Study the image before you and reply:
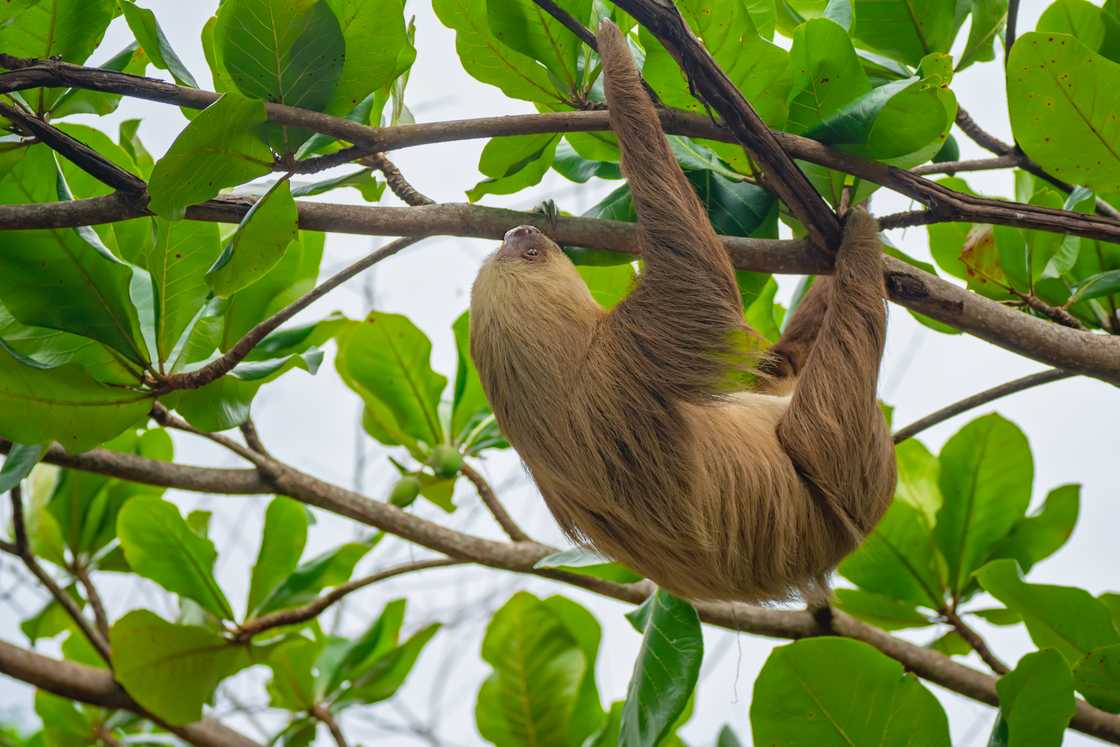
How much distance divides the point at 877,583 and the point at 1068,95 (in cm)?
152

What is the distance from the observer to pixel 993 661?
281 cm

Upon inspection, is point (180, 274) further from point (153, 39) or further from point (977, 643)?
point (977, 643)

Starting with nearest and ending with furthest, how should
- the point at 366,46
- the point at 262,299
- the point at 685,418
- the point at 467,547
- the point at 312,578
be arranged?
the point at 366,46
the point at 685,418
the point at 262,299
the point at 467,547
the point at 312,578

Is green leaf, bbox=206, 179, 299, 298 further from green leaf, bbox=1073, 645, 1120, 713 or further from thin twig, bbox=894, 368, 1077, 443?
green leaf, bbox=1073, 645, 1120, 713

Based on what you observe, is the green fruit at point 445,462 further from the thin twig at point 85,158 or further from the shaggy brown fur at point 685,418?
the thin twig at point 85,158

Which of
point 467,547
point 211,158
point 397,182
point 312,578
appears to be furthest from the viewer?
point 312,578

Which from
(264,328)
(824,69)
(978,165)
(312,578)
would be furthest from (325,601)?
(978,165)

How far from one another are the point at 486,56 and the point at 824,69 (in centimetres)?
72

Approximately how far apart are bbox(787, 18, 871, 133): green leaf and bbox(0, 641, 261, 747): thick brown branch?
8.46 feet

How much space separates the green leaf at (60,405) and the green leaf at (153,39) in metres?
0.67

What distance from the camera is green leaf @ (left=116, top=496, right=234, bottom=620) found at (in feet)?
10.3

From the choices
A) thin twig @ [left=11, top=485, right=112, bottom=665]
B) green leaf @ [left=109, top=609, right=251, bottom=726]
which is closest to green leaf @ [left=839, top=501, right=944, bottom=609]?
green leaf @ [left=109, top=609, right=251, bottom=726]

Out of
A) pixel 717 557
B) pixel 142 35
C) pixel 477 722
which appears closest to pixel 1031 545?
pixel 717 557

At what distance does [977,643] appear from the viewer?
9.61 ft
